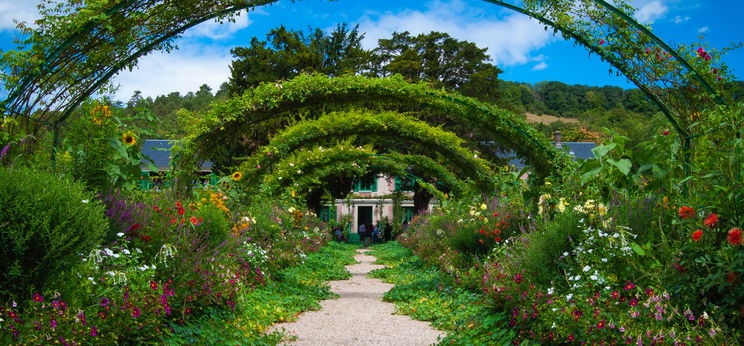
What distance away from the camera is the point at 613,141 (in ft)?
18.2

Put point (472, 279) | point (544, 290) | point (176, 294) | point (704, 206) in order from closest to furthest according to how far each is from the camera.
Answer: point (704, 206), point (176, 294), point (544, 290), point (472, 279)

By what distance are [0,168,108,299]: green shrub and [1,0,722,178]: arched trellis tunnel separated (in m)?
2.43

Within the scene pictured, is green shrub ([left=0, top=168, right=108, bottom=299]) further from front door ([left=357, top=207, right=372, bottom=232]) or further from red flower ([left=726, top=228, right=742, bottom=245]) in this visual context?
front door ([left=357, top=207, right=372, bottom=232])

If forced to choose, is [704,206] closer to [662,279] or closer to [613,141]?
[662,279]

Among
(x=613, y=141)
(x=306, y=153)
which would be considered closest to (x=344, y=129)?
(x=306, y=153)

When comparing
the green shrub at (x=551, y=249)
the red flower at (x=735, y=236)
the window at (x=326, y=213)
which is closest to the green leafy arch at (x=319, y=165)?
the green shrub at (x=551, y=249)

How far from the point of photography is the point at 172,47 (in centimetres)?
572

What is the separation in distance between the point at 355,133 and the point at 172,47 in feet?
16.5

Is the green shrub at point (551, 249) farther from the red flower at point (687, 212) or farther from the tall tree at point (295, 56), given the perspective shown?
Result: the tall tree at point (295, 56)

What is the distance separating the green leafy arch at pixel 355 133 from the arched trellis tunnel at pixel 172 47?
448cm

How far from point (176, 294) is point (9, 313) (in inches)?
55.7

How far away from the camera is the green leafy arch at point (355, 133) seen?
9977 millimetres

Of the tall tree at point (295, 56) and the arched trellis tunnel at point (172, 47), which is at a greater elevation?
the tall tree at point (295, 56)

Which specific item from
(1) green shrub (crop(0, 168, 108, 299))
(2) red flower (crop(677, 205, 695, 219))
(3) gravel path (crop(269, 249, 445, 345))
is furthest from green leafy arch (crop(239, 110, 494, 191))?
(2) red flower (crop(677, 205, 695, 219))
